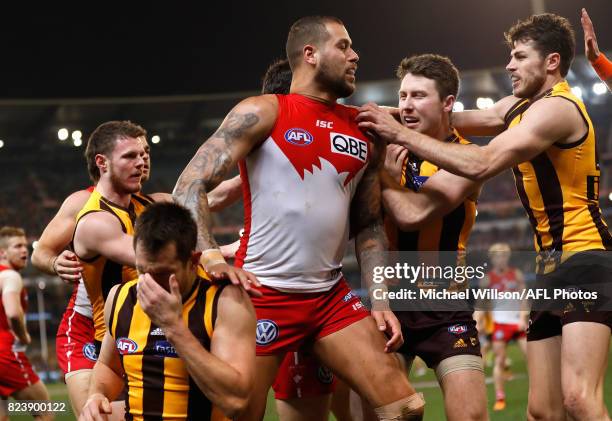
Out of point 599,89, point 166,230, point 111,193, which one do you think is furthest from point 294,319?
point 599,89

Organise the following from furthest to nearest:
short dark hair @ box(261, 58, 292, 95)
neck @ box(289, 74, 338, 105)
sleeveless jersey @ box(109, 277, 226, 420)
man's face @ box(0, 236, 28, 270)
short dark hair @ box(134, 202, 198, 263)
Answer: man's face @ box(0, 236, 28, 270) → short dark hair @ box(261, 58, 292, 95) → neck @ box(289, 74, 338, 105) → sleeveless jersey @ box(109, 277, 226, 420) → short dark hair @ box(134, 202, 198, 263)

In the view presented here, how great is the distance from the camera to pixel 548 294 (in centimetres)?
525

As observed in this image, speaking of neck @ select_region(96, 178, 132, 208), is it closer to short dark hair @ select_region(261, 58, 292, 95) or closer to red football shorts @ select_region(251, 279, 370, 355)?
short dark hair @ select_region(261, 58, 292, 95)

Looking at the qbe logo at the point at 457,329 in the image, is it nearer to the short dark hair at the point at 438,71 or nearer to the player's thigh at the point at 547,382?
the player's thigh at the point at 547,382

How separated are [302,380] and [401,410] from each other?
107 centimetres

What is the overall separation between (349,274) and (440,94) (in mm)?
26798

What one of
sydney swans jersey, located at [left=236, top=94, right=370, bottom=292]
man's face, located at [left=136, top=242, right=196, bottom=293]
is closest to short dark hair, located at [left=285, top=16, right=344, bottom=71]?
sydney swans jersey, located at [left=236, top=94, right=370, bottom=292]

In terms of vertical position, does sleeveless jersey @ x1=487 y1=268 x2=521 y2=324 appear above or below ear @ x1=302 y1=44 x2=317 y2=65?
above

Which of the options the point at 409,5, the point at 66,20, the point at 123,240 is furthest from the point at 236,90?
the point at 123,240

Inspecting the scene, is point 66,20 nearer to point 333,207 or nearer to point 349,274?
point 349,274

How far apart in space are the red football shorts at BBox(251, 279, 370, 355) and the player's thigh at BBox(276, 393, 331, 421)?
84 centimetres

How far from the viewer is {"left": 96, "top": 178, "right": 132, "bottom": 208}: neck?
609 cm

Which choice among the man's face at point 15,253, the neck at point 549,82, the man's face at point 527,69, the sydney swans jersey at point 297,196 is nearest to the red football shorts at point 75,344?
the sydney swans jersey at point 297,196

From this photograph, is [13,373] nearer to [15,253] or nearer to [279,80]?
[15,253]
